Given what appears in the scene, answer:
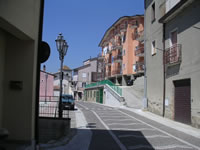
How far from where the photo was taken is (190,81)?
13.5 metres

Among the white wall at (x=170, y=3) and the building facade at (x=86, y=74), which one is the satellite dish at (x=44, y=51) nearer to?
the white wall at (x=170, y=3)

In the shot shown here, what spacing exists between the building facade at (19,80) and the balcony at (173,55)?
1079 centimetres

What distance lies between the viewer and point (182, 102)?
1470 cm

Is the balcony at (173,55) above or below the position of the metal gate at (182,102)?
above

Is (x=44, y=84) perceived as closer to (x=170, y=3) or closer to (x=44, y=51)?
(x=170, y=3)

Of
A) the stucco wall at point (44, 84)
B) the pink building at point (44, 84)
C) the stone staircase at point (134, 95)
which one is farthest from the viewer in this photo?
the stucco wall at point (44, 84)

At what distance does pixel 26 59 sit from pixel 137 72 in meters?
35.6

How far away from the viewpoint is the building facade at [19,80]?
6164 millimetres

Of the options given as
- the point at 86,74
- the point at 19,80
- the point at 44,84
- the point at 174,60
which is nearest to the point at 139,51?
the point at 44,84

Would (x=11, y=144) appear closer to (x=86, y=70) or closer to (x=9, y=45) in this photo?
(x=9, y=45)

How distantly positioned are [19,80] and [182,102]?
11.4 meters

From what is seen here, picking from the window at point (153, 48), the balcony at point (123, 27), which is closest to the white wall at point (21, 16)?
the window at point (153, 48)

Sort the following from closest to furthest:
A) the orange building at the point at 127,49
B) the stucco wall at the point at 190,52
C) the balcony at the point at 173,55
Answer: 1. the stucco wall at the point at 190,52
2. the balcony at the point at 173,55
3. the orange building at the point at 127,49

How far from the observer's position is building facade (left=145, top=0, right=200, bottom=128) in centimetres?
1304
